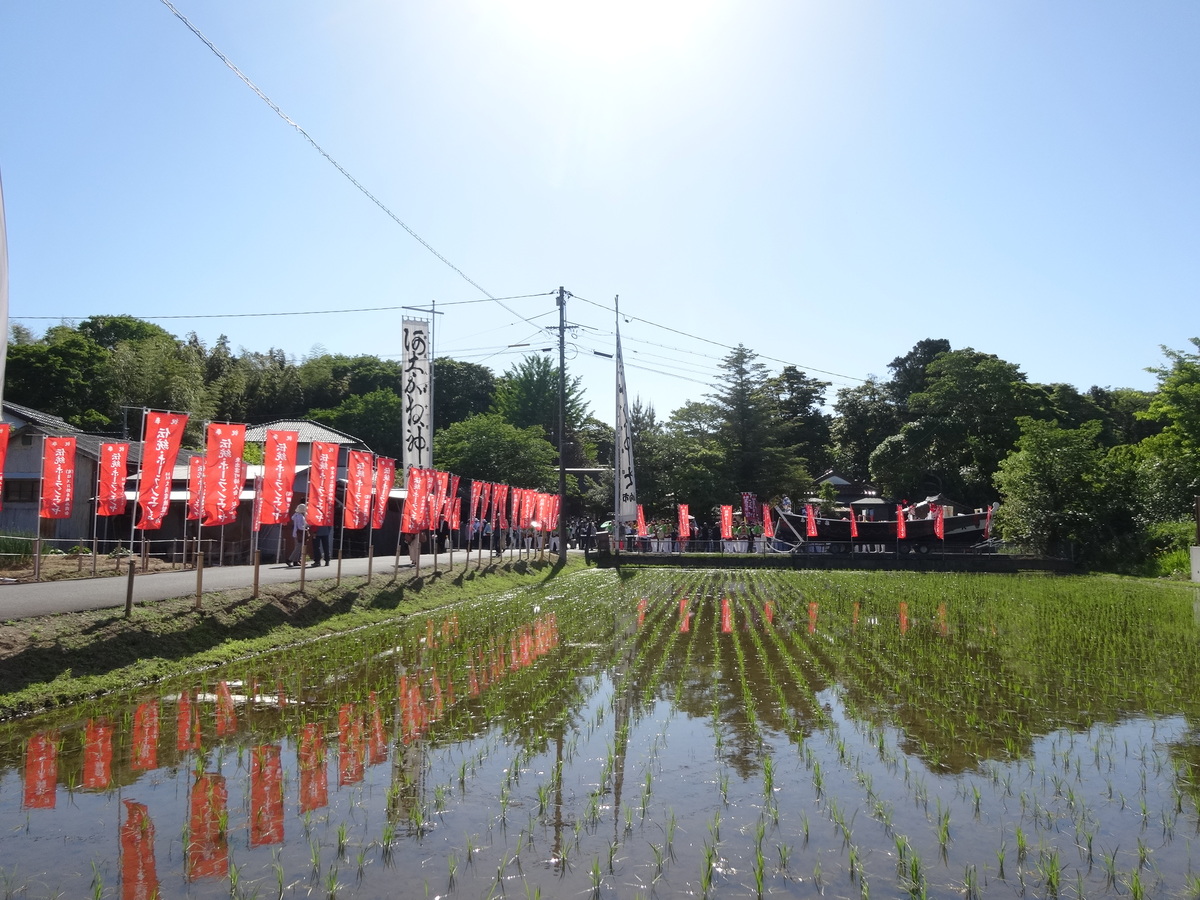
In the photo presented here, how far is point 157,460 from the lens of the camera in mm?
12555

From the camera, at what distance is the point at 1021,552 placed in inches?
1115

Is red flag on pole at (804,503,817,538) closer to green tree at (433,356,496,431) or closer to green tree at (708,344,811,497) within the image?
green tree at (708,344,811,497)

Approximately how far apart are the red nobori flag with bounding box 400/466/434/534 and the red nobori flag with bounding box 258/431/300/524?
3654 mm

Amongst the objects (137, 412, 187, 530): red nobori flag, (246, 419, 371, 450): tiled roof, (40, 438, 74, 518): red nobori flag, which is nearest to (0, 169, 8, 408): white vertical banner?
(137, 412, 187, 530): red nobori flag

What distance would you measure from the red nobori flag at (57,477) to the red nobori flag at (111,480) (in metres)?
0.57

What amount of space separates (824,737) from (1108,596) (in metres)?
13.6

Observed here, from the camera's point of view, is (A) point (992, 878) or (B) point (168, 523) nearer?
(A) point (992, 878)

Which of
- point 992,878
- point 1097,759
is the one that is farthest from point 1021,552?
point 992,878

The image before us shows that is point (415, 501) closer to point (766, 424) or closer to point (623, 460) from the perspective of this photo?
point (623, 460)

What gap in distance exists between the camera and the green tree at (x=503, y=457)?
36.5 meters

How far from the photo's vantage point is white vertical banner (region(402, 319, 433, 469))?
67.4ft

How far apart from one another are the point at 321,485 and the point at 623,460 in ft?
43.7

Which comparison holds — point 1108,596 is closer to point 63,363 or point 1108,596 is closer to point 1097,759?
point 1097,759

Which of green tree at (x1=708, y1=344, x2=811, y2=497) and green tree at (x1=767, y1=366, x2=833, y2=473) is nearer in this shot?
green tree at (x1=708, y1=344, x2=811, y2=497)
